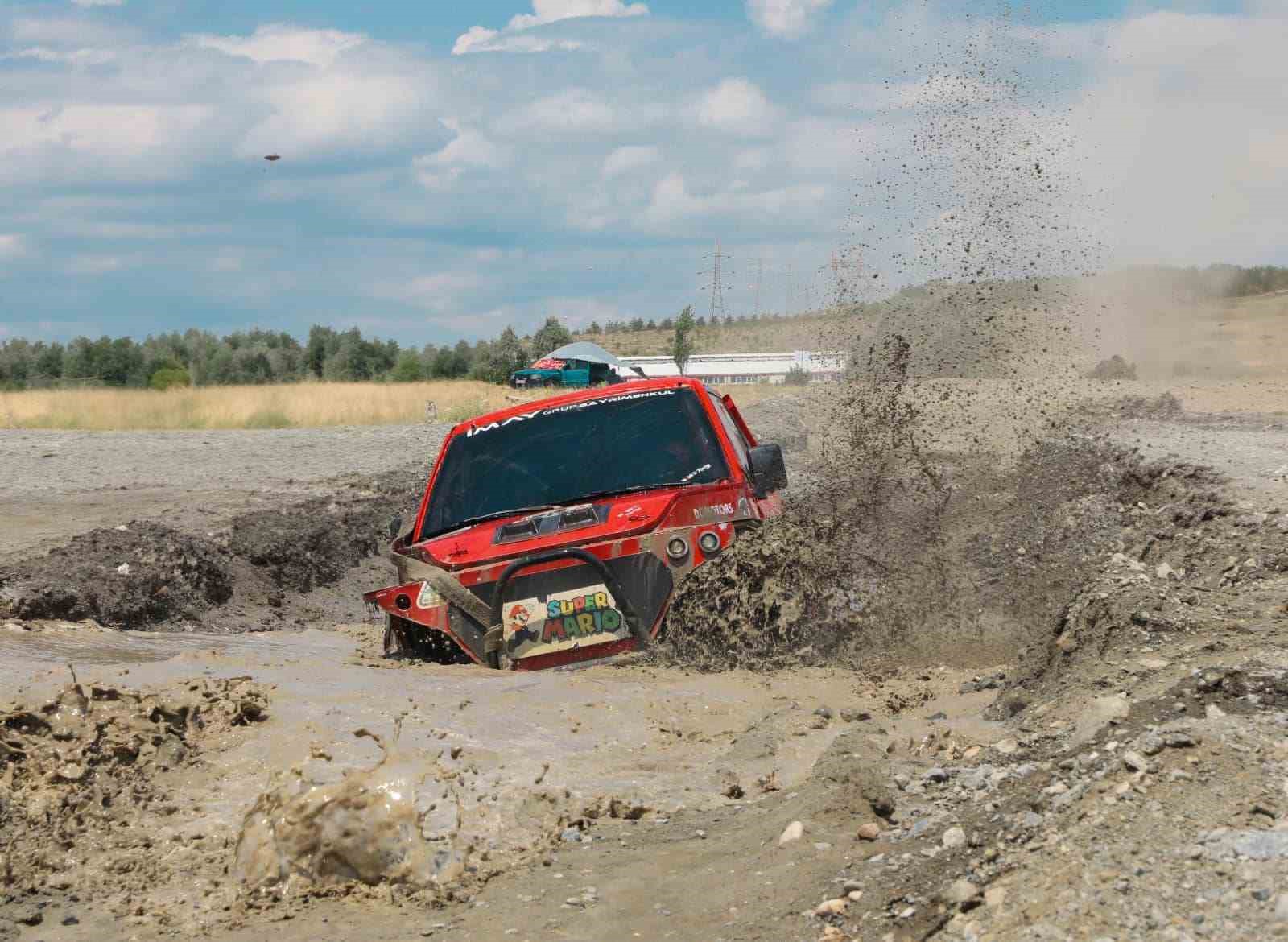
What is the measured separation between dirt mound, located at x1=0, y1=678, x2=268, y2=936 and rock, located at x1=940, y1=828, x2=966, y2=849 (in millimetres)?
2700

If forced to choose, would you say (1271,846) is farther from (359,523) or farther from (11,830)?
(359,523)

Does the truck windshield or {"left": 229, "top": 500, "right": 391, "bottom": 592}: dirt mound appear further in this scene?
{"left": 229, "top": 500, "right": 391, "bottom": 592}: dirt mound

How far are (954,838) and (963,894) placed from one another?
1.85 feet

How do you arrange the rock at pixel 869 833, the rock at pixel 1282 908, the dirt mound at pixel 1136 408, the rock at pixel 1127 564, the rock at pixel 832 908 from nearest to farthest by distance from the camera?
the rock at pixel 1282 908
the rock at pixel 832 908
the rock at pixel 869 833
the rock at pixel 1127 564
the dirt mound at pixel 1136 408

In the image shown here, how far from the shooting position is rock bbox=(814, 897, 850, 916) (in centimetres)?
440

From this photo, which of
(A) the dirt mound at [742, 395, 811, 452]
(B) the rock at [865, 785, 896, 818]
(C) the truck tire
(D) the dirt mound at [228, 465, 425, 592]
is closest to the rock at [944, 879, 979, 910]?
(B) the rock at [865, 785, 896, 818]

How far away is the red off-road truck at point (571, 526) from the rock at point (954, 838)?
130 inches

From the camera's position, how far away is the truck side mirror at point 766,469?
27.9 feet

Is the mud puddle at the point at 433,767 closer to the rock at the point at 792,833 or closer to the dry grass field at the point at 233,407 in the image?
the rock at the point at 792,833

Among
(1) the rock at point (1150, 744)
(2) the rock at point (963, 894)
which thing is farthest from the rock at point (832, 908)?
(1) the rock at point (1150, 744)

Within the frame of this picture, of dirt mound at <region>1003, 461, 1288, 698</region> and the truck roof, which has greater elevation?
the truck roof

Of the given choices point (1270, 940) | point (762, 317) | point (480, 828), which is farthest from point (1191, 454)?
point (762, 317)

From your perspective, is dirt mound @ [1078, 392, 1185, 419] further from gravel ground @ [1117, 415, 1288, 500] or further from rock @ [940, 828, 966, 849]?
rock @ [940, 828, 966, 849]

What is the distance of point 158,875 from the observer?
538 centimetres
